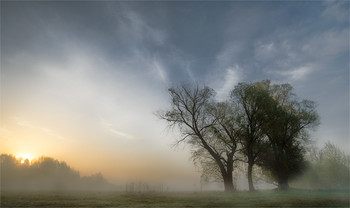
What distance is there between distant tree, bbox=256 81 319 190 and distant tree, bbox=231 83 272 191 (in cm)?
159

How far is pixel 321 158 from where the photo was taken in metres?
53.6

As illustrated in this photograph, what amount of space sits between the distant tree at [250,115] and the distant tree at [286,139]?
1.59 m

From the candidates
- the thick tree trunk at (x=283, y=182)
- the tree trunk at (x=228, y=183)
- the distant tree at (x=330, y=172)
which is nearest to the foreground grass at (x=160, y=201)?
the tree trunk at (x=228, y=183)

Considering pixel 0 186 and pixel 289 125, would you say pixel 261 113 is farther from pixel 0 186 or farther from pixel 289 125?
pixel 0 186

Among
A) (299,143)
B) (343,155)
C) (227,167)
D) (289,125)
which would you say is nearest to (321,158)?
(343,155)

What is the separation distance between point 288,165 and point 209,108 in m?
17.0

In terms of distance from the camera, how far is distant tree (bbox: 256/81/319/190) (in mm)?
33906

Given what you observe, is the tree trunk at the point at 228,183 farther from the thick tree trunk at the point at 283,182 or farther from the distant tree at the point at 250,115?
the thick tree trunk at the point at 283,182

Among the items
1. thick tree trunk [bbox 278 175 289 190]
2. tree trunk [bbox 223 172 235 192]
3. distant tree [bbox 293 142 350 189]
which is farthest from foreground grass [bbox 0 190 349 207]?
distant tree [bbox 293 142 350 189]

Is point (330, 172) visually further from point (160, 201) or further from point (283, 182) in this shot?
point (160, 201)

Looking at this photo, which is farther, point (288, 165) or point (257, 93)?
point (288, 165)

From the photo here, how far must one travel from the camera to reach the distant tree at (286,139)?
1335 inches

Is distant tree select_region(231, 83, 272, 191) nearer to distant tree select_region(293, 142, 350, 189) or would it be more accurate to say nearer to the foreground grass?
the foreground grass

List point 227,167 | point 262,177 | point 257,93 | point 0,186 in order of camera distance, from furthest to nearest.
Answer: point 0,186
point 262,177
point 257,93
point 227,167
